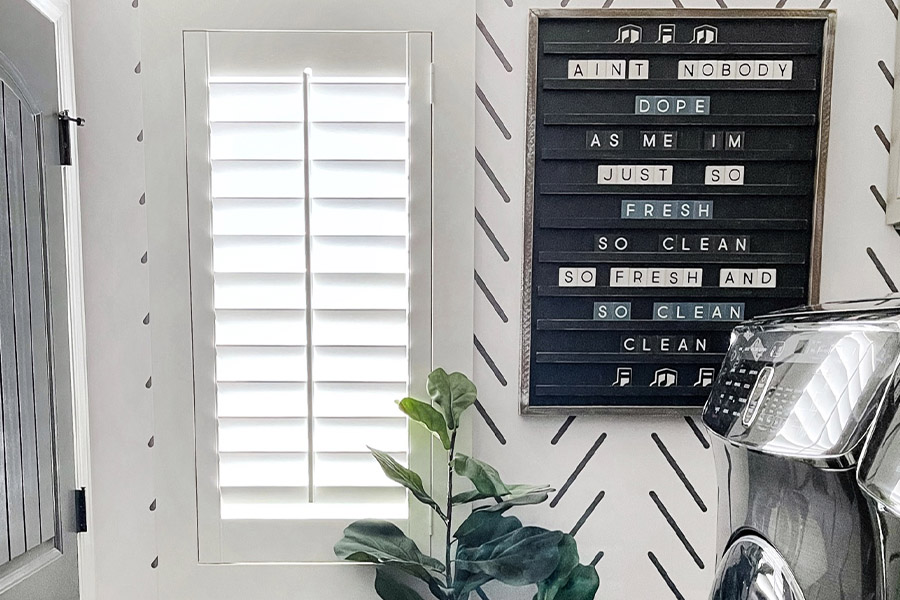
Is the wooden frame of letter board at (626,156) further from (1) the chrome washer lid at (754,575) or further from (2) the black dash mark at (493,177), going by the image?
(1) the chrome washer lid at (754,575)

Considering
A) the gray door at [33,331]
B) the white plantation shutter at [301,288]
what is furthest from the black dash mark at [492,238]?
the gray door at [33,331]

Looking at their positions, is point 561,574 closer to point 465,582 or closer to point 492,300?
point 465,582

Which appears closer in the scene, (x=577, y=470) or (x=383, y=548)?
(x=383, y=548)

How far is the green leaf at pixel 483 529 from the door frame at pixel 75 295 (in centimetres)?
76

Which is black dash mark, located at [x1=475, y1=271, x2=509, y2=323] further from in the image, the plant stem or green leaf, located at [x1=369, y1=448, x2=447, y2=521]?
green leaf, located at [x1=369, y1=448, x2=447, y2=521]

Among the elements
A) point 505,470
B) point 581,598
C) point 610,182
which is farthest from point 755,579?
point 610,182

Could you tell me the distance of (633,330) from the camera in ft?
3.93

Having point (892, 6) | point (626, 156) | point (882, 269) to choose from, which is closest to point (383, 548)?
point (626, 156)

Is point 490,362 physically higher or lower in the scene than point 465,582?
higher

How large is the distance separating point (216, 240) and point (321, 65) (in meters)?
0.40

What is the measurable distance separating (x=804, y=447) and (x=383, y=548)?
79 cm

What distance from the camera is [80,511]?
1.17 m

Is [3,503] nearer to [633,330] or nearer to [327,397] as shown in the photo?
[327,397]

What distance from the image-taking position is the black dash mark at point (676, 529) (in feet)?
4.11
